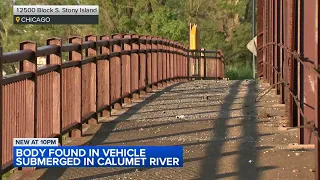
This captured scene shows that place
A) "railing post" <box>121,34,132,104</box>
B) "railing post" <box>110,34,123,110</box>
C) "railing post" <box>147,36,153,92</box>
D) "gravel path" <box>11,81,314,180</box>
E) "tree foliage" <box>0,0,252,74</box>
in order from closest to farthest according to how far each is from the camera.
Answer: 1. "gravel path" <box>11,81,314,180</box>
2. "railing post" <box>110,34,123,110</box>
3. "railing post" <box>121,34,132,104</box>
4. "railing post" <box>147,36,153,92</box>
5. "tree foliage" <box>0,0,252,74</box>

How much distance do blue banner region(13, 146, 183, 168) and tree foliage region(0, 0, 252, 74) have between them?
43642 mm

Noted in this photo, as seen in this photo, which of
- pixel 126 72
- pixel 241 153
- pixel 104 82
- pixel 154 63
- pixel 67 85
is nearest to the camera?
pixel 241 153

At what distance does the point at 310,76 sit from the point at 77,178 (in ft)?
9.83

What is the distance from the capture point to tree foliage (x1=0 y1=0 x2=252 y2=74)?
173ft

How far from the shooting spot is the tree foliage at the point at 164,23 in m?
52.6

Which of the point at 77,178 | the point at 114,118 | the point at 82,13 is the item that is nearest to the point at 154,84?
the point at 82,13

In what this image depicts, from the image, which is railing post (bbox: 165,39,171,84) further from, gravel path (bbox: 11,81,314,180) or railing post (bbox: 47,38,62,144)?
railing post (bbox: 47,38,62,144)

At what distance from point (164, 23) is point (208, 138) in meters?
41.4

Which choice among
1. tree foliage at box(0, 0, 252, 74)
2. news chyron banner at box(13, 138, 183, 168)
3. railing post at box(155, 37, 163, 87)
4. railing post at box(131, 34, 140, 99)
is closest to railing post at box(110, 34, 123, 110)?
railing post at box(131, 34, 140, 99)

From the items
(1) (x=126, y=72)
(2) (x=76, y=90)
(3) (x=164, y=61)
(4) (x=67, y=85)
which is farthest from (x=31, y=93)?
(3) (x=164, y=61)

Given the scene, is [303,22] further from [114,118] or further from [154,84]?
[154,84]

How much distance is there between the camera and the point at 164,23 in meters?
52.5

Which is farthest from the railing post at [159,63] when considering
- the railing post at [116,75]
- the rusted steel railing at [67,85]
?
the railing post at [116,75]

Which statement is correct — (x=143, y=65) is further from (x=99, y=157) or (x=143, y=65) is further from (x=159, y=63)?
(x=99, y=157)
